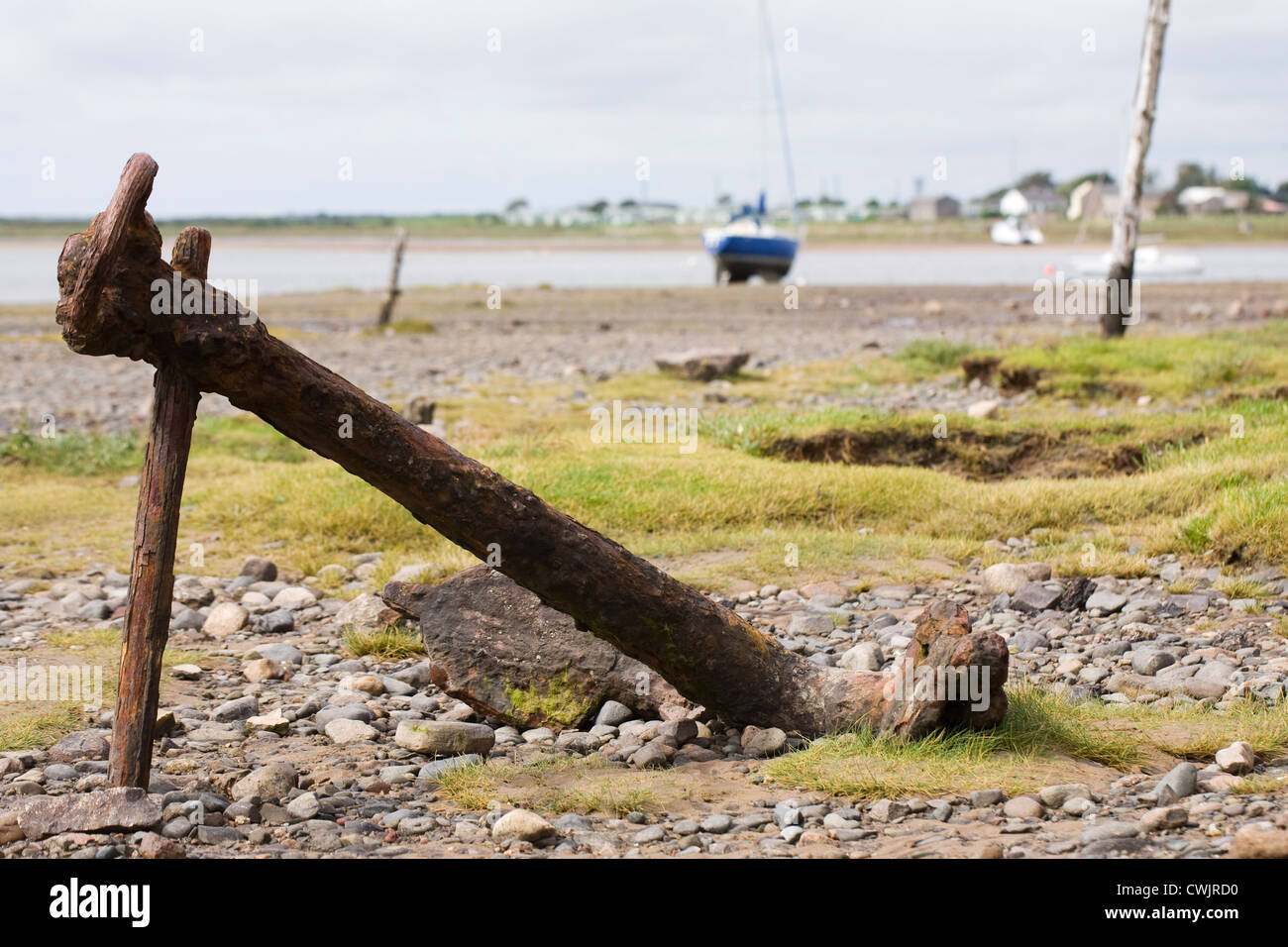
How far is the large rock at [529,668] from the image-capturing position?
18.4 feet

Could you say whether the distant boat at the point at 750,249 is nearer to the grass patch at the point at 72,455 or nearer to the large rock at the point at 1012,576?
the grass patch at the point at 72,455

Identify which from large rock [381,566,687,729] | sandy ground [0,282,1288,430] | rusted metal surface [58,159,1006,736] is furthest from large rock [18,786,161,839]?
sandy ground [0,282,1288,430]

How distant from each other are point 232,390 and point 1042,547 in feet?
17.9

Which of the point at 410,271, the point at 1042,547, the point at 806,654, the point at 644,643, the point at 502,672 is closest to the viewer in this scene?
the point at 644,643

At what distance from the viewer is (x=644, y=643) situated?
5.02 m

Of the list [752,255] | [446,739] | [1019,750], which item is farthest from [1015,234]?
[446,739]

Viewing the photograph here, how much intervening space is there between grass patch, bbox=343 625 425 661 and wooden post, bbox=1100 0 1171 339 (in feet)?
44.2

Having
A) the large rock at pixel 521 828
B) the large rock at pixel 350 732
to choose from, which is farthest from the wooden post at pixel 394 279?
the large rock at pixel 521 828

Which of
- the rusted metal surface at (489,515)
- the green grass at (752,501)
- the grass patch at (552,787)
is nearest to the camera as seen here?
the rusted metal surface at (489,515)

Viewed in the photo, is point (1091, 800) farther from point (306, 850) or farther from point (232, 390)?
point (232, 390)

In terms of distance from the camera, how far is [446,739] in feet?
17.0

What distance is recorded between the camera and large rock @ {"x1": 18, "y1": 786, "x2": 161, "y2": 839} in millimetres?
4164

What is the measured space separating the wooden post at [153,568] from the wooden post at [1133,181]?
50.6 ft
